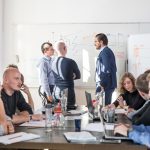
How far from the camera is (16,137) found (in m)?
1.86

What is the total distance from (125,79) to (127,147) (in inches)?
78.5

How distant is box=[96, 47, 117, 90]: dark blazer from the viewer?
4.44 m

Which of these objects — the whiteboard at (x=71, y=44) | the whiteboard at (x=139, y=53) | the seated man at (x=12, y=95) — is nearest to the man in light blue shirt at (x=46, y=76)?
the whiteboard at (x=71, y=44)

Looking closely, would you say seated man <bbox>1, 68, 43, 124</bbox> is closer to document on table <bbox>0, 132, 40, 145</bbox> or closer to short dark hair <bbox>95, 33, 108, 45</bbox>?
document on table <bbox>0, 132, 40, 145</bbox>

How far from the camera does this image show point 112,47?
15.9 ft

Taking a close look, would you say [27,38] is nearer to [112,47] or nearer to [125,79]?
[112,47]

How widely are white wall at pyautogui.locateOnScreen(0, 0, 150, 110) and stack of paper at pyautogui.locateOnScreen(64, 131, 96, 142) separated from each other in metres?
2.99

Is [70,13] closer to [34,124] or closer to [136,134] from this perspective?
[34,124]

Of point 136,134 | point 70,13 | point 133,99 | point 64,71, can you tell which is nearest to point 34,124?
point 136,134

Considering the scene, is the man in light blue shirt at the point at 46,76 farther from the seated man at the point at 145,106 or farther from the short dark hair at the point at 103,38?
the seated man at the point at 145,106

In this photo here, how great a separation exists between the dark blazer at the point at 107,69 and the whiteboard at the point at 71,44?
1.11 ft

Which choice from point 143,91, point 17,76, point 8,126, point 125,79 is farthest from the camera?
point 125,79

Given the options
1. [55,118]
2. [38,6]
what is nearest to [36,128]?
Result: [55,118]

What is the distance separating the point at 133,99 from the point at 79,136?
5.71ft
